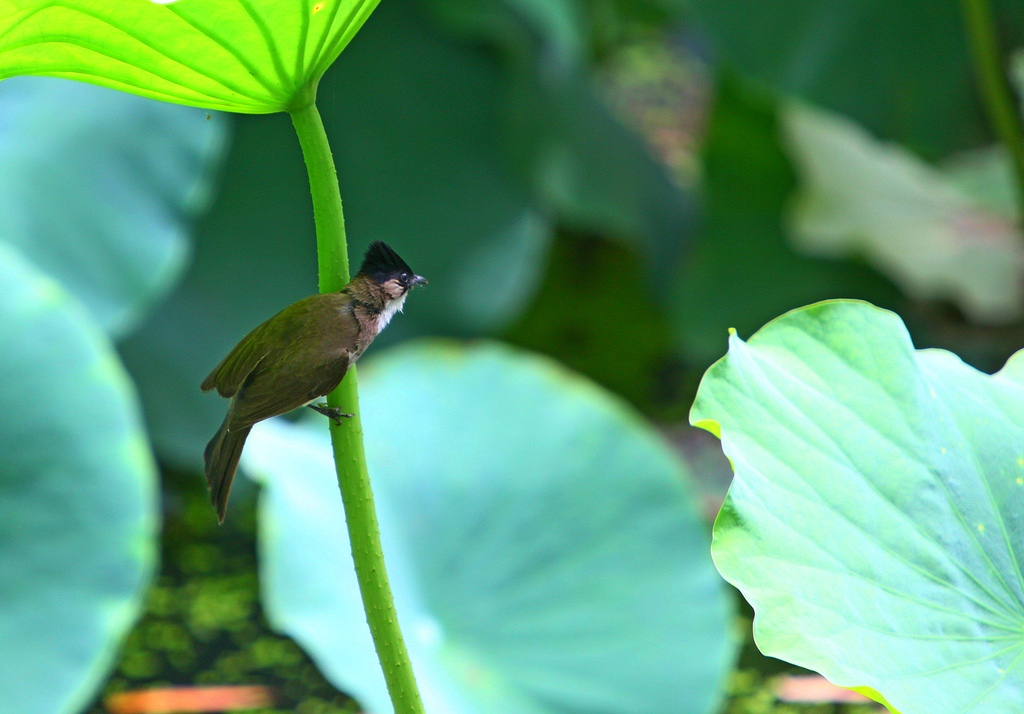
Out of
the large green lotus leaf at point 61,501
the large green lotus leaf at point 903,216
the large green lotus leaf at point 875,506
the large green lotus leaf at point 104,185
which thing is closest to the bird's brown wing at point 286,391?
the large green lotus leaf at point 875,506

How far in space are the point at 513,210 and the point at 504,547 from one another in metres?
0.95

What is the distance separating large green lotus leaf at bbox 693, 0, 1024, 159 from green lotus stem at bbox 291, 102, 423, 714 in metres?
1.51

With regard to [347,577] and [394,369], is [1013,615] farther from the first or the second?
[394,369]

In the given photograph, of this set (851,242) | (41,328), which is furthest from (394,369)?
(851,242)

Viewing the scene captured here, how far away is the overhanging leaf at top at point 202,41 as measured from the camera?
287 mm

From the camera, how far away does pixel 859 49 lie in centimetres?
170

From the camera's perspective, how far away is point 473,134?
1.83 metres

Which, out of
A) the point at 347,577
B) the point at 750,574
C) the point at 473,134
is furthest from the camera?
the point at 473,134

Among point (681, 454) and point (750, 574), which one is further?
point (681, 454)

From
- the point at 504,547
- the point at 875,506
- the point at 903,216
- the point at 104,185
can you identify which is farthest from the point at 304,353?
the point at 903,216

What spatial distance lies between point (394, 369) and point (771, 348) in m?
0.77

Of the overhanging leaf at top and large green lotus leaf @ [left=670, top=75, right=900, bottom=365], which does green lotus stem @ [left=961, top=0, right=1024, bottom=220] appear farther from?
the overhanging leaf at top

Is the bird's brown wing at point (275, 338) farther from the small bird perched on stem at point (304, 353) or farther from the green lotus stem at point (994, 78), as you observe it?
the green lotus stem at point (994, 78)

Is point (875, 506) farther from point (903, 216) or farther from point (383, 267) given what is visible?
point (903, 216)
